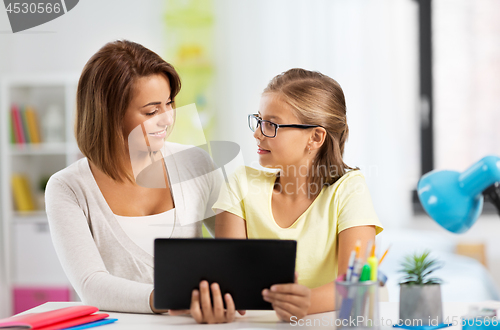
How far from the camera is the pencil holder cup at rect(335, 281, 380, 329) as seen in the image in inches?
30.1

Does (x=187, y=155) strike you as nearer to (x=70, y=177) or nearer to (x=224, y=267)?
(x=70, y=177)

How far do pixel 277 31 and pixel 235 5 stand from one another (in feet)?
1.08

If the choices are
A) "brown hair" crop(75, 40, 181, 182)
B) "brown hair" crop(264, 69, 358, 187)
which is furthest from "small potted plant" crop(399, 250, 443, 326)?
"brown hair" crop(75, 40, 181, 182)

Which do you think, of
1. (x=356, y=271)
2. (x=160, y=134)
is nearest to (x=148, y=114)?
(x=160, y=134)

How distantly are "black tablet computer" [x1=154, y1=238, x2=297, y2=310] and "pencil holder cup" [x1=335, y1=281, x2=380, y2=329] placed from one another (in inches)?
4.8

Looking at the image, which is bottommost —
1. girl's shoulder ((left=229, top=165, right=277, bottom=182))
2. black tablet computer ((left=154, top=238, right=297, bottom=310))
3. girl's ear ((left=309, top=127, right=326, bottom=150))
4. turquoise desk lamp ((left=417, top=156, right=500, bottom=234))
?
black tablet computer ((left=154, top=238, right=297, bottom=310))

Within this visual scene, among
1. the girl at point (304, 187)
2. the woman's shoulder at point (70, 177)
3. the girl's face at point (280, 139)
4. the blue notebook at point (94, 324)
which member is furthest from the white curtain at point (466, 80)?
the blue notebook at point (94, 324)

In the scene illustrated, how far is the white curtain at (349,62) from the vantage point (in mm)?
3012

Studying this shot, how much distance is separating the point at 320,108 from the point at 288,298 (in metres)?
0.54

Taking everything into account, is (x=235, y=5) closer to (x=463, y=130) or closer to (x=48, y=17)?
(x=48, y=17)

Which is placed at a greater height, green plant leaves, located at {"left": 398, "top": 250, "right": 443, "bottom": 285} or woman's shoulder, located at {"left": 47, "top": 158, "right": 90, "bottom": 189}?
woman's shoulder, located at {"left": 47, "top": 158, "right": 90, "bottom": 189}

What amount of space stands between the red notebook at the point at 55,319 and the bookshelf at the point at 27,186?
2012mm

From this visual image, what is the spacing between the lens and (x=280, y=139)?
120 centimetres

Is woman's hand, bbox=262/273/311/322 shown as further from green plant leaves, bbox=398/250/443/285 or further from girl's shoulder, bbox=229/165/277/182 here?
girl's shoulder, bbox=229/165/277/182
